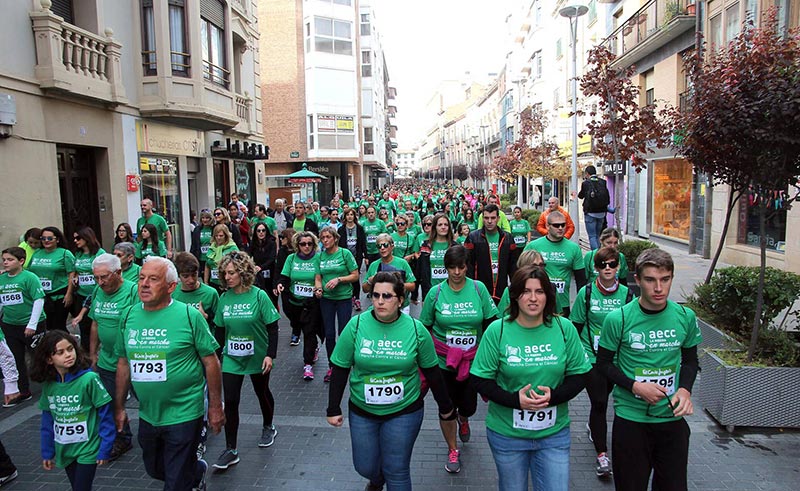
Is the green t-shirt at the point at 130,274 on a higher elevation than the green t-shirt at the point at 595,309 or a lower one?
higher

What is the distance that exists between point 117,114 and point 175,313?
11487 millimetres

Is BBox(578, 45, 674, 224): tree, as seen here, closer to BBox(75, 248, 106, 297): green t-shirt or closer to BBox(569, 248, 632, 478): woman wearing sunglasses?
BBox(569, 248, 632, 478): woman wearing sunglasses

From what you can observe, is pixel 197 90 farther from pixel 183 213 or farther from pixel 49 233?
pixel 49 233

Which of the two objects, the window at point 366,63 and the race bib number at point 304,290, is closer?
the race bib number at point 304,290

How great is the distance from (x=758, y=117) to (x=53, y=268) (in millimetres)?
8049

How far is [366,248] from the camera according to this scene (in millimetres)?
12102

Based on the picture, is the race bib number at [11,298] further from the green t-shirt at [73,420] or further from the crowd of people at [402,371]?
the green t-shirt at [73,420]

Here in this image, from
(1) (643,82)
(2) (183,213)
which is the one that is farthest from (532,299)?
(1) (643,82)

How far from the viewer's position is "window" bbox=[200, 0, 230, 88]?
16.7 metres

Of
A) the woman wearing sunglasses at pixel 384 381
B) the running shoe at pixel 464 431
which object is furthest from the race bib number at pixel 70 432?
the running shoe at pixel 464 431

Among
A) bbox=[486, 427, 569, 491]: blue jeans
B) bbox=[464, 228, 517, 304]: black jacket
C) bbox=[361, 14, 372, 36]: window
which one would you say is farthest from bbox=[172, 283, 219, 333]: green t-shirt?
bbox=[361, 14, 372, 36]: window

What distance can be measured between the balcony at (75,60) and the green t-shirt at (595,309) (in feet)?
33.8

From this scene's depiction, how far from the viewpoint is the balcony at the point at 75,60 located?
10.6 meters

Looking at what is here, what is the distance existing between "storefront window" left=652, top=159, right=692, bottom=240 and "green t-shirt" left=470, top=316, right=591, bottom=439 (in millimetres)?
16968
